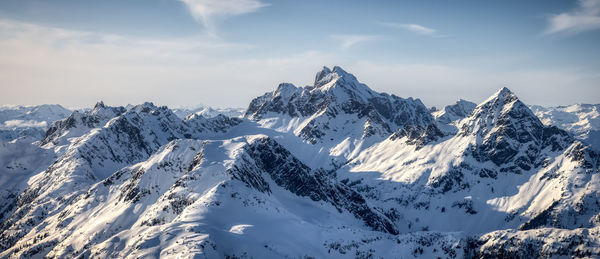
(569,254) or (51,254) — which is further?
(51,254)

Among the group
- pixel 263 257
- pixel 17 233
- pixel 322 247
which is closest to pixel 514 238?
pixel 322 247

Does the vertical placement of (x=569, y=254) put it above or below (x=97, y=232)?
above

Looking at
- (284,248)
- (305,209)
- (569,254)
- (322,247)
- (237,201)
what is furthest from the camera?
(305,209)

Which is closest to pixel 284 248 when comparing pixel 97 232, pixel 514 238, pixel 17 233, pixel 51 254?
pixel 514 238

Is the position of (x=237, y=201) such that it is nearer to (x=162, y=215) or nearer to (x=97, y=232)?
(x=162, y=215)

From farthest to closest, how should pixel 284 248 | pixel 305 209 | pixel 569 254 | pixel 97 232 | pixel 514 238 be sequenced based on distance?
pixel 305 209 → pixel 97 232 → pixel 284 248 → pixel 514 238 → pixel 569 254

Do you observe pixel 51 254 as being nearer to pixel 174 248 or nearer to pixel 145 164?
pixel 145 164

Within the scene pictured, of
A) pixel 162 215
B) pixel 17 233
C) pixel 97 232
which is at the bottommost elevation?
pixel 17 233

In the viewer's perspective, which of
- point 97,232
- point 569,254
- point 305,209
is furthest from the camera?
point 305,209

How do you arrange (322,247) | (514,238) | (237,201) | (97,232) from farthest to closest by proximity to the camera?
(97,232), (237,201), (322,247), (514,238)
